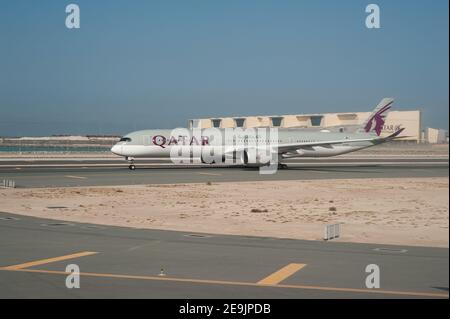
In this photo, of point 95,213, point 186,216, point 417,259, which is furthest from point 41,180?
point 417,259

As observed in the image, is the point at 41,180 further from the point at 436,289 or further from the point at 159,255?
the point at 436,289

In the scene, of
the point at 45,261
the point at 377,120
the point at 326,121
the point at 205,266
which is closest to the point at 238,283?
the point at 205,266

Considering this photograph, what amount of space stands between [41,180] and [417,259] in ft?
102

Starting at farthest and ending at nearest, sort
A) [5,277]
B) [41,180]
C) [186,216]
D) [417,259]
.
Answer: [41,180] < [186,216] < [417,259] < [5,277]

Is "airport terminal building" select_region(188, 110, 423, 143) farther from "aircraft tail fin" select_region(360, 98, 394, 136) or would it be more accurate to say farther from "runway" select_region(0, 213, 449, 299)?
"runway" select_region(0, 213, 449, 299)

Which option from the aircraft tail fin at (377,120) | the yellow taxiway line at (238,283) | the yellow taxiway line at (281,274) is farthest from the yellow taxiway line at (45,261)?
the aircraft tail fin at (377,120)

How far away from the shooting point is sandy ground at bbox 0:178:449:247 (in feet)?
59.0

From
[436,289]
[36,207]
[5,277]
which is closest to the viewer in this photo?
[436,289]

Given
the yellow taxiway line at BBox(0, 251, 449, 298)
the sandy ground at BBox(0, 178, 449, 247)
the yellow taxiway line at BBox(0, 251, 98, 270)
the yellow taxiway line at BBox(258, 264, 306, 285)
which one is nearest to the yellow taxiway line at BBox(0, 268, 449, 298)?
the yellow taxiway line at BBox(0, 251, 449, 298)

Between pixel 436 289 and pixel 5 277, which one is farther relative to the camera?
pixel 5 277

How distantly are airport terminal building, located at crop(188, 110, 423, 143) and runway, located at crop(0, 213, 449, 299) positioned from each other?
359 ft

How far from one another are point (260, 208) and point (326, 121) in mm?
134989

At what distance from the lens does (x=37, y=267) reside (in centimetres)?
1187
